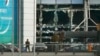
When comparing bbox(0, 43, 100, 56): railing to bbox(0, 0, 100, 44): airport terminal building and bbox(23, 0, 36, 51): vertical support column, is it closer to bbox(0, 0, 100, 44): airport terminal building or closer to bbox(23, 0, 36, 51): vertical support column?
bbox(23, 0, 36, 51): vertical support column

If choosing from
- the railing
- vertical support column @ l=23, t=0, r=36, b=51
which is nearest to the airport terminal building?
vertical support column @ l=23, t=0, r=36, b=51

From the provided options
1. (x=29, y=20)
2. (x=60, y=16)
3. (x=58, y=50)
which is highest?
(x=60, y=16)

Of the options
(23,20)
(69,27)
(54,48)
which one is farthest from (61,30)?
(54,48)

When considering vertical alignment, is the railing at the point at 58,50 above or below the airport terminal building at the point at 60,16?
below

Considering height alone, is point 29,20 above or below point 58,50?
above

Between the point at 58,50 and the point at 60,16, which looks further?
the point at 60,16

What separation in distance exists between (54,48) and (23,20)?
14.6m

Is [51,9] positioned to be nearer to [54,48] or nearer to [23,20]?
[23,20]

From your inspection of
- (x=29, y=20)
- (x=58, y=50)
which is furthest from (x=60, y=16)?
(x=58, y=50)

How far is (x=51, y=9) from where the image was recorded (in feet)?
156

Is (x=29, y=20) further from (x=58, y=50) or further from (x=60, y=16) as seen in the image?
(x=58, y=50)

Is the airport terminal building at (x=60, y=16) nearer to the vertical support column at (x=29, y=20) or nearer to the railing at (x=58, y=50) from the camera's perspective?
the vertical support column at (x=29, y=20)

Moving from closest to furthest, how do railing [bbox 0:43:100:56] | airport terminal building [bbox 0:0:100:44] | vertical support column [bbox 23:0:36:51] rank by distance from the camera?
railing [bbox 0:43:100:56]
vertical support column [bbox 23:0:36:51]
airport terminal building [bbox 0:0:100:44]

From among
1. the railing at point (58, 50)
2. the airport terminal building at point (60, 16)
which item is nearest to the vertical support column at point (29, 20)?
the airport terminal building at point (60, 16)
